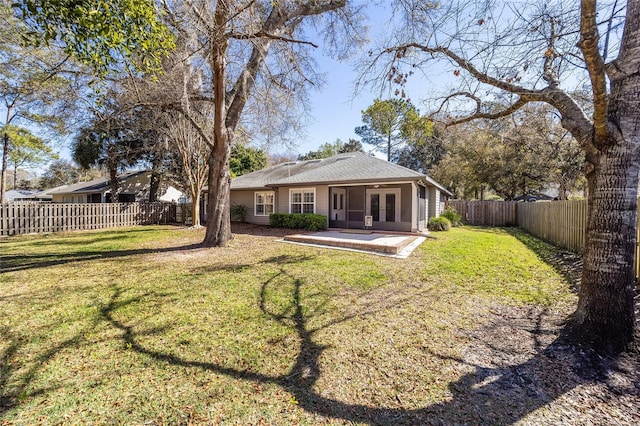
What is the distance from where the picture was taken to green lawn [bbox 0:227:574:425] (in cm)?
230

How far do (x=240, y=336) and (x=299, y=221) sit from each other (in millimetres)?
10427

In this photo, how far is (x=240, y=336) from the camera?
3379 millimetres

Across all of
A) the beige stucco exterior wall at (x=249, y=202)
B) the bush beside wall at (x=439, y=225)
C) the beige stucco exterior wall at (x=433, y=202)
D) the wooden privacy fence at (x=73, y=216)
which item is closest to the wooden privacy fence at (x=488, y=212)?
the beige stucco exterior wall at (x=433, y=202)

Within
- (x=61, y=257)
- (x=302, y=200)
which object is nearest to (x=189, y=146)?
(x=302, y=200)

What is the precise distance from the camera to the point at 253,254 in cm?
804

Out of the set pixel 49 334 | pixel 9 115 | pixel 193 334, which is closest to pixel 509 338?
pixel 193 334

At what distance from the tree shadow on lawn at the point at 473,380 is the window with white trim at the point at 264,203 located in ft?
42.7

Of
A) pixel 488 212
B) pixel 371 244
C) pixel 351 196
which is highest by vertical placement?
pixel 351 196

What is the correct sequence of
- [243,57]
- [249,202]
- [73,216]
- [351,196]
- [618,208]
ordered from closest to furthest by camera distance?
[618,208] → [243,57] → [73,216] → [351,196] → [249,202]

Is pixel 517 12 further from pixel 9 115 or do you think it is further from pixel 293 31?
pixel 9 115

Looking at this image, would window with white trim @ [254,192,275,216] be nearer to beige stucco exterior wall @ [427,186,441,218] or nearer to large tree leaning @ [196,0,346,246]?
large tree leaning @ [196,0,346,246]

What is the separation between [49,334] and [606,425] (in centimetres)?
556

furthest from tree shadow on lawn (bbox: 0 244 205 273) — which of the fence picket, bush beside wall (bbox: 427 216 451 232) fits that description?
bush beside wall (bbox: 427 216 451 232)

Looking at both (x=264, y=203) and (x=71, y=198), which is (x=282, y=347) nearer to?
(x=264, y=203)
